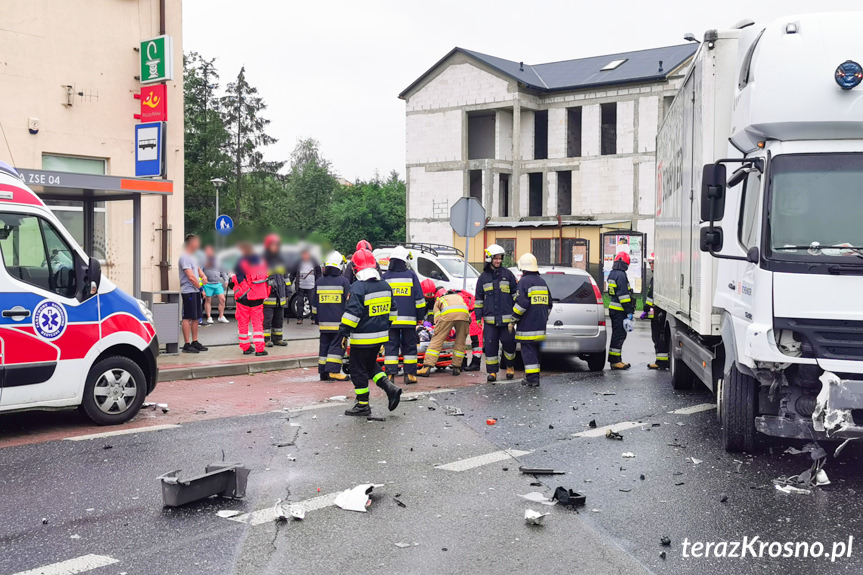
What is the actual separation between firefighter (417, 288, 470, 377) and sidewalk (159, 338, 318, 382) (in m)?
2.27

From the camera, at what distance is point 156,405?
9734mm

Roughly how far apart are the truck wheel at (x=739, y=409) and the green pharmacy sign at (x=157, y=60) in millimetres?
13212

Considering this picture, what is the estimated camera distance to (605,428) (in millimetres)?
8656

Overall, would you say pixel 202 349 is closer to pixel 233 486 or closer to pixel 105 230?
pixel 105 230

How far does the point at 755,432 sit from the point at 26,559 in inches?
212

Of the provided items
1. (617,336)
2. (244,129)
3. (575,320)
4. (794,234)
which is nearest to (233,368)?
(575,320)

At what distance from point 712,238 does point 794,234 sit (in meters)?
0.76

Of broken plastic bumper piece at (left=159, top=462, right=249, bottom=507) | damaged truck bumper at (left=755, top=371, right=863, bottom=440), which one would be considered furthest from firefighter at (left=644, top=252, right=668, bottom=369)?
broken plastic bumper piece at (left=159, top=462, right=249, bottom=507)

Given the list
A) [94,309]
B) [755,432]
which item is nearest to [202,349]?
[94,309]

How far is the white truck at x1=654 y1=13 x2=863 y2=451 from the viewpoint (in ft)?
20.2

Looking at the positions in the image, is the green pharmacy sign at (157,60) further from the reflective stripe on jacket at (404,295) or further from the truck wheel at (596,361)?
the truck wheel at (596,361)

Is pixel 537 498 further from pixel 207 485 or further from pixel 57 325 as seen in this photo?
pixel 57 325

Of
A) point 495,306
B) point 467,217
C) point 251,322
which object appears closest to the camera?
point 495,306

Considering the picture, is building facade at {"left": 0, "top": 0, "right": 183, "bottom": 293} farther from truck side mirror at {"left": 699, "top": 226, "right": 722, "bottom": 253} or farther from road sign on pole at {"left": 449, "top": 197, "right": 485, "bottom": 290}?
truck side mirror at {"left": 699, "top": 226, "right": 722, "bottom": 253}
